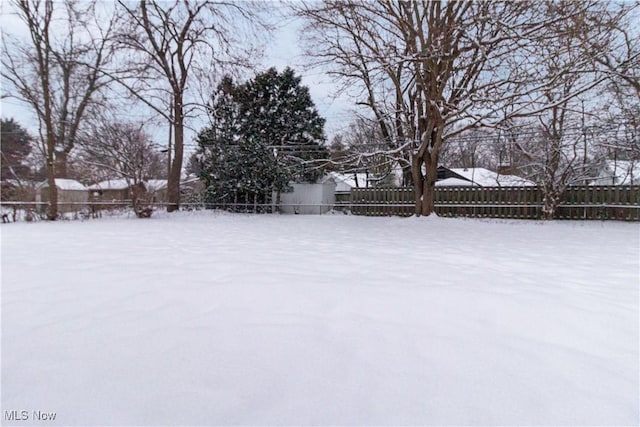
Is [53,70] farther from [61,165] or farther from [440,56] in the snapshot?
[440,56]

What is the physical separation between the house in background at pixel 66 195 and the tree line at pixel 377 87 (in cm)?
70

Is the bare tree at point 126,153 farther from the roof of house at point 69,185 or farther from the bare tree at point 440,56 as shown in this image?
the bare tree at point 440,56

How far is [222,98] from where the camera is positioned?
12.1 m

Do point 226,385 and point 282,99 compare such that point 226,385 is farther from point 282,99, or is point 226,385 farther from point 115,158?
point 282,99

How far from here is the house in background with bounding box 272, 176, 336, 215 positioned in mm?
12234

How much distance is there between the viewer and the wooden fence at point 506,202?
7961 millimetres

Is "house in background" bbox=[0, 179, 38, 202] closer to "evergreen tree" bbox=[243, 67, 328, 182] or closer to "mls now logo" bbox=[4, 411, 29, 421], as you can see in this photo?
"evergreen tree" bbox=[243, 67, 328, 182]

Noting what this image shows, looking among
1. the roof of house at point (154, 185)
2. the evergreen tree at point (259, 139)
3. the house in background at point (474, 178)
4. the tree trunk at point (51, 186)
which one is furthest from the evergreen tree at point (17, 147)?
the house in background at point (474, 178)

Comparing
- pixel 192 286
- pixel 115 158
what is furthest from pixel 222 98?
pixel 192 286

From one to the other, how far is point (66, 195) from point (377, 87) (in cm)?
1211

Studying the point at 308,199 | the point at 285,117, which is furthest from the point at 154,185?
the point at 308,199

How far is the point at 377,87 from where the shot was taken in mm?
8336

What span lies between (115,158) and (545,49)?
11006mm

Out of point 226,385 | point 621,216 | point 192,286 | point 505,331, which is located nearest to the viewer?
point 226,385
